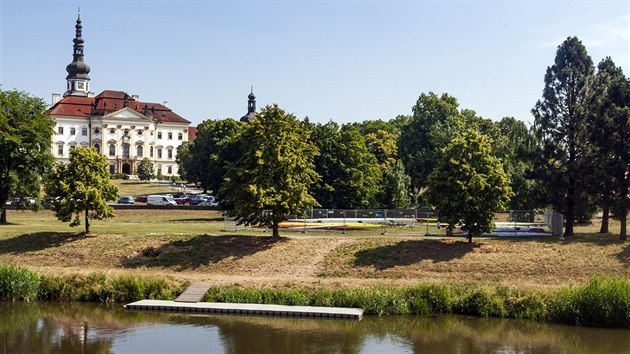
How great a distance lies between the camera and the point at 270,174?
50.7 m

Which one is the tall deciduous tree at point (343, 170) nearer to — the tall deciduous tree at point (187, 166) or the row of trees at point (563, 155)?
the row of trees at point (563, 155)

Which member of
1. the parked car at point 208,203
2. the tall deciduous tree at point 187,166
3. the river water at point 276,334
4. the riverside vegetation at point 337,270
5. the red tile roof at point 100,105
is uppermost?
the red tile roof at point 100,105

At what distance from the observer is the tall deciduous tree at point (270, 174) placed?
49.6 meters

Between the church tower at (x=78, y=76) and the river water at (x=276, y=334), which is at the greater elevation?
the church tower at (x=78, y=76)

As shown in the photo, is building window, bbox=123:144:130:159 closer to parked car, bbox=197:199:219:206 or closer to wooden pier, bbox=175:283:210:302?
parked car, bbox=197:199:219:206

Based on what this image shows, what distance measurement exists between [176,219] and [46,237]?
55.4 ft

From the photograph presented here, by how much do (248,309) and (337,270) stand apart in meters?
9.83

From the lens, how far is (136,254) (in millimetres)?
48281

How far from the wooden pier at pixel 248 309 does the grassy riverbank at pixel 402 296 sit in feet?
4.38

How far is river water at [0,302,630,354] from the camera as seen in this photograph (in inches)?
1183

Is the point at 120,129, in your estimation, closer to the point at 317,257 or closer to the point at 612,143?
the point at 317,257

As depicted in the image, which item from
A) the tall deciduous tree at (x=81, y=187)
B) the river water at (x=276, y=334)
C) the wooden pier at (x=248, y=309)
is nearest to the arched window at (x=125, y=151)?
the tall deciduous tree at (x=81, y=187)

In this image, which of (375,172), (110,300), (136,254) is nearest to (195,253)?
(136,254)

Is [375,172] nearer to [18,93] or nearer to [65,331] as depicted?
[18,93]
